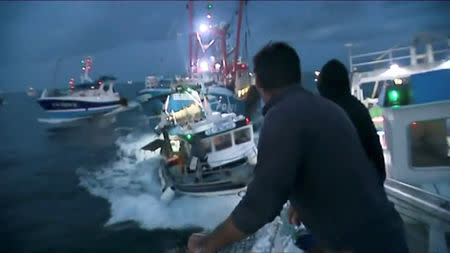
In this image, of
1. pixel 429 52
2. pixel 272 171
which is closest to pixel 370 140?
pixel 272 171

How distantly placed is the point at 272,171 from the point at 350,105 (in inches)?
63.4

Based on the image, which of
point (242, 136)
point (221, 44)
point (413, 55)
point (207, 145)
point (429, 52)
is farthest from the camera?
point (221, 44)

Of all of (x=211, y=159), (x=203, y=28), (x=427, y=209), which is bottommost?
(x=211, y=159)

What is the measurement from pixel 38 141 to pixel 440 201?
47.3m

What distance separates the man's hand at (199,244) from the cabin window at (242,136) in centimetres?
1374

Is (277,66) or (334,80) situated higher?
(277,66)

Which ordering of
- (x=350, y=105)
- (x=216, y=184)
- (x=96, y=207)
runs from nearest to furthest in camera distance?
(x=350, y=105) < (x=216, y=184) < (x=96, y=207)

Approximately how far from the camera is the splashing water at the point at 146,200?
45.3 feet

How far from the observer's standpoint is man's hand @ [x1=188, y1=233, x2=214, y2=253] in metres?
1.68

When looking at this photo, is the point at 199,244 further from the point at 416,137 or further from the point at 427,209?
the point at 416,137

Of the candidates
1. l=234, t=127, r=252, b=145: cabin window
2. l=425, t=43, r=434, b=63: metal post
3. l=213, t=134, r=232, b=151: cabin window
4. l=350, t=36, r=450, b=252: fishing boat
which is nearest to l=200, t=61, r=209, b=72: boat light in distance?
l=234, t=127, r=252, b=145: cabin window

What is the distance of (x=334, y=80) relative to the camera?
10.1ft

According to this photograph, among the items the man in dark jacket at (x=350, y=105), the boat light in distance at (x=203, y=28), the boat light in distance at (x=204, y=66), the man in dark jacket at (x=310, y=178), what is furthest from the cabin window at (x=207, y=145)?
the boat light in distance at (x=204, y=66)

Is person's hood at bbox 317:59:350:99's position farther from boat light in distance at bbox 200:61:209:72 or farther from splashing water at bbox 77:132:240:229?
boat light in distance at bbox 200:61:209:72
